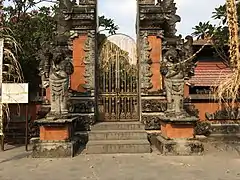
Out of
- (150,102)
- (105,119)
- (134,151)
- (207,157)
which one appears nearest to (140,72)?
(150,102)

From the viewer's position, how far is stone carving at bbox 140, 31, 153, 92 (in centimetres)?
1220

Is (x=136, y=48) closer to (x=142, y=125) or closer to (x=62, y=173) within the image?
(x=142, y=125)

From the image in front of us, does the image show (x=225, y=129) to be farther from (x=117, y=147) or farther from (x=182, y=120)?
(x=117, y=147)

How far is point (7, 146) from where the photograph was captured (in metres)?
A: 12.1

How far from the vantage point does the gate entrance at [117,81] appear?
40.7ft

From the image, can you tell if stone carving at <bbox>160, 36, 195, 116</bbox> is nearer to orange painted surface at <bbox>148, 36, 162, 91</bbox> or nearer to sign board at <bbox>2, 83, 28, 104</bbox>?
orange painted surface at <bbox>148, 36, 162, 91</bbox>

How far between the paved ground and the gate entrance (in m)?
2.58

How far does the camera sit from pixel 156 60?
1239 centimetres

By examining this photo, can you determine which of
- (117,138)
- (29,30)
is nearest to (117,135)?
(117,138)

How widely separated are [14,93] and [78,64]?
2791 mm

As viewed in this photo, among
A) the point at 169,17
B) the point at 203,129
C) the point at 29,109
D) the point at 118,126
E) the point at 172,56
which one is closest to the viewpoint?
the point at 172,56

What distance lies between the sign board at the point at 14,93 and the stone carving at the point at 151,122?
373 cm

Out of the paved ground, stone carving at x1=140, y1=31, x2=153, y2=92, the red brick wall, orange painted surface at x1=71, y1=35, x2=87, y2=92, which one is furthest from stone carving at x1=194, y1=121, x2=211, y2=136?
the red brick wall

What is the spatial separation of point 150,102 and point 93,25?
315 centimetres
